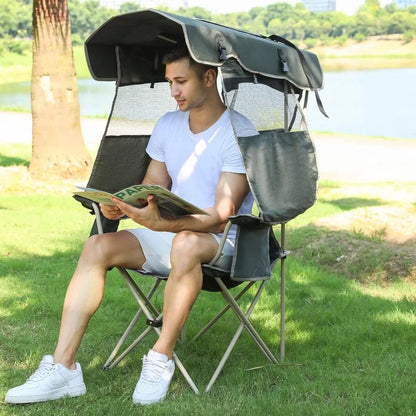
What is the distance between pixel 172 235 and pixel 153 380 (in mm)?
643

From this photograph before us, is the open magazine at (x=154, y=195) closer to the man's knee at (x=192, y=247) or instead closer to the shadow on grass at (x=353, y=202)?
the man's knee at (x=192, y=247)

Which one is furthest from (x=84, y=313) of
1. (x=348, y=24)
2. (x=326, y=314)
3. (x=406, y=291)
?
(x=348, y=24)

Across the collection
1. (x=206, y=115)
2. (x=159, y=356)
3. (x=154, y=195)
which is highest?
(x=206, y=115)

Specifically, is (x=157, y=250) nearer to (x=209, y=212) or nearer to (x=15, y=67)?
(x=209, y=212)

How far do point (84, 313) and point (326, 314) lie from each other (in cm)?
152

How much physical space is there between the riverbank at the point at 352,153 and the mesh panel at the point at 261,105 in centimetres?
648

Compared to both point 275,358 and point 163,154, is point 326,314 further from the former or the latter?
point 163,154

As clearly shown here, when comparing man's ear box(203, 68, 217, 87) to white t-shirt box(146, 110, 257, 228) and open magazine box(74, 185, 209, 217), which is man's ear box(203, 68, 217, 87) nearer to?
white t-shirt box(146, 110, 257, 228)

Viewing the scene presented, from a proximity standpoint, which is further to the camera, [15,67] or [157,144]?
[15,67]

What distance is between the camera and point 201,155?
335 centimetres

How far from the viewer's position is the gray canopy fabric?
3016 mm

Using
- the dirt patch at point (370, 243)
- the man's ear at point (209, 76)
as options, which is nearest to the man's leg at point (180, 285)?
the man's ear at point (209, 76)

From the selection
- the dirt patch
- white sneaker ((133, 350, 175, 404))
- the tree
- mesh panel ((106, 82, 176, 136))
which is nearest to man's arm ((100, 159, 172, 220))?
mesh panel ((106, 82, 176, 136))

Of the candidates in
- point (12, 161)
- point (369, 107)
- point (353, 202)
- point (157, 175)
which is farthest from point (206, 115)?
point (369, 107)
